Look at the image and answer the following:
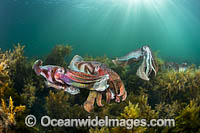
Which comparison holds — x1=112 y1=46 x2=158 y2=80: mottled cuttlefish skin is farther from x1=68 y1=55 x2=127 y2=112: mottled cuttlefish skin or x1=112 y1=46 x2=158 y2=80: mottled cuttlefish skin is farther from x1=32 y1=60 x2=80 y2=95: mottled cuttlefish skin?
x1=32 y1=60 x2=80 y2=95: mottled cuttlefish skin

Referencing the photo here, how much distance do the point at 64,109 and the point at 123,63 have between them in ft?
7.09

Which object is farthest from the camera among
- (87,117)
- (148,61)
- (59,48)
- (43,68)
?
(59,48)

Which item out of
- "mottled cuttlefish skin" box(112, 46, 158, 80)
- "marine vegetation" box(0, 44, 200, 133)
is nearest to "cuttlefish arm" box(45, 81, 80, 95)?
"marine vegetation" box(0, 44, 200, 133)

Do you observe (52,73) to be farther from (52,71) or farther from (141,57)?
(141,57)

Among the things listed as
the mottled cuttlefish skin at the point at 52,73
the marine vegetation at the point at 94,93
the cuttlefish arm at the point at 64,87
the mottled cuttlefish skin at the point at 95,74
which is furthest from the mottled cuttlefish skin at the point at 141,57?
the mottled cuttlefish skin at the point at 52,73

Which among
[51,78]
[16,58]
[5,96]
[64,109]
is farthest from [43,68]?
[16,58]

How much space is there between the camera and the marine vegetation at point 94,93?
9.66 ft

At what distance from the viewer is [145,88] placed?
5.38 m

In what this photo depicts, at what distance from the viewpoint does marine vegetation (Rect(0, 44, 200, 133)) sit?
9.66 ft

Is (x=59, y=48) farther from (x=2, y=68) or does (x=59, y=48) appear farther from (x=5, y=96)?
(x=5, y=96)

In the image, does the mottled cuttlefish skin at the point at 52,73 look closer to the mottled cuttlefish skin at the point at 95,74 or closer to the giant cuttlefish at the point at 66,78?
the giant cuttlefish at the point at 66,78

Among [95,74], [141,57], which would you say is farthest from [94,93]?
[141,57]

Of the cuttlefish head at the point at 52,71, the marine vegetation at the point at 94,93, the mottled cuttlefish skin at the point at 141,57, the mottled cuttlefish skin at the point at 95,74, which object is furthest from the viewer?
the mottled cuttlefish skin at the point at 141,57

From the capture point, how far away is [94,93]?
132 inches
